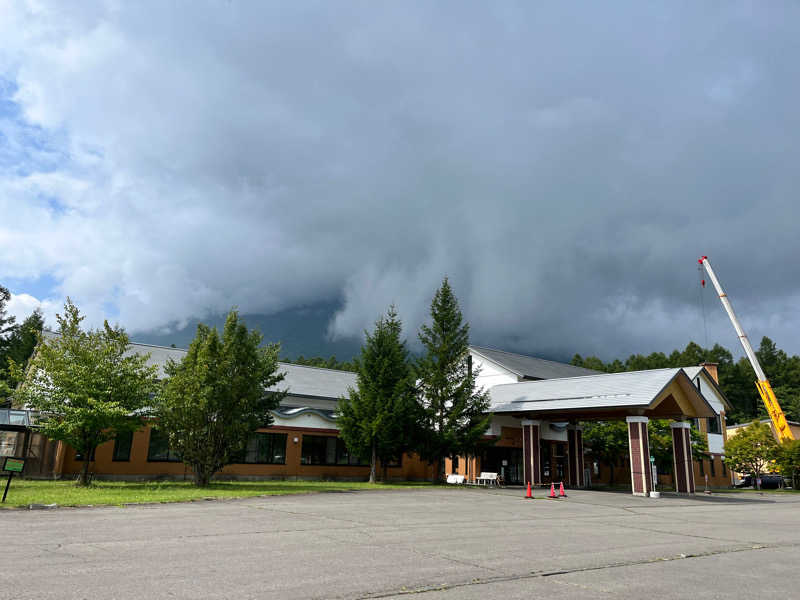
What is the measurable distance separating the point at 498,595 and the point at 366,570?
6.45 ft

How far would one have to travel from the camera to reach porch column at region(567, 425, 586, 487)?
34.8m

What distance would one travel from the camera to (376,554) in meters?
9.12

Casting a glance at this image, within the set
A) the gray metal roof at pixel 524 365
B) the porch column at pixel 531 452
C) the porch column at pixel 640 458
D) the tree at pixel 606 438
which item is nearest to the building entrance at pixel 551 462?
the tree at pixel 606 438

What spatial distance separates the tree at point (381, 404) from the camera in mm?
29562

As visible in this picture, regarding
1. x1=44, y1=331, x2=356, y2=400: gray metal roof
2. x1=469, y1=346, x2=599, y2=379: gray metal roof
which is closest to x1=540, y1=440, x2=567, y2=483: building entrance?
x1=469, y1=346, x2=599, y2=379: gray metal roof

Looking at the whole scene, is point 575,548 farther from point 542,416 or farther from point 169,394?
point 542,416

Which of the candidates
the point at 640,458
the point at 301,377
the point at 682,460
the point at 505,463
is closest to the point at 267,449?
the point at 301,377

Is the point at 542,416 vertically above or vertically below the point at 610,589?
above

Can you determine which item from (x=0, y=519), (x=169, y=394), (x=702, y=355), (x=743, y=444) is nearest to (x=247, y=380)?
(x=169, y=394)

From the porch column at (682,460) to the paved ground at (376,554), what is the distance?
15.5m

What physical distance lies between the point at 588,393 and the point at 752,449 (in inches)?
886

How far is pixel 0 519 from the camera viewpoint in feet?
41.5

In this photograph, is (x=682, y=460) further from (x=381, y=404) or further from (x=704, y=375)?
(x=704, y=375)

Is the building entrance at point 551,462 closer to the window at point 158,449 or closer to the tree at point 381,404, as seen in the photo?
the tree at point 381,404
